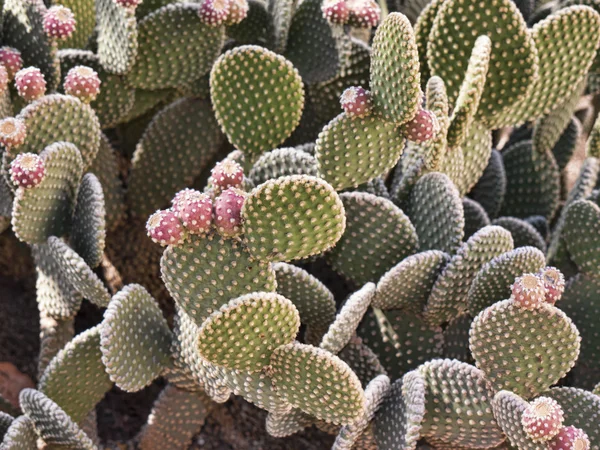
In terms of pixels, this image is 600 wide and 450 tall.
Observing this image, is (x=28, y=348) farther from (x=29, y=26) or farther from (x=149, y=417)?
(x=29, y=26)

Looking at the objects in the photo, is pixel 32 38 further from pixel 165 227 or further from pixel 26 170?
pixel 165 227

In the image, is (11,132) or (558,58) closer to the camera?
(11,132)

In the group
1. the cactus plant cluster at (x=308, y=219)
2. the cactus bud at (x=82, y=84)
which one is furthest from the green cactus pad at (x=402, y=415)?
the cactus bud at (x=82, y=84)

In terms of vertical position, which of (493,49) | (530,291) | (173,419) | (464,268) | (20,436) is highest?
(493,49)

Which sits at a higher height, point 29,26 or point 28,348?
point 29,26

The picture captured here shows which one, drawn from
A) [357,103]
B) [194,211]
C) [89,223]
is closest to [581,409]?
[357,103]

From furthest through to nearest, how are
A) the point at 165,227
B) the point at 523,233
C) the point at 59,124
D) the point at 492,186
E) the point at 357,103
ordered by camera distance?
the point at 492,186 → the point at 523,233 → the point at 59,124 → the point at 357,103 → the point at 165,227

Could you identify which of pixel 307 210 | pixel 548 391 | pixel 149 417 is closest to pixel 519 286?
pixel 548 391
